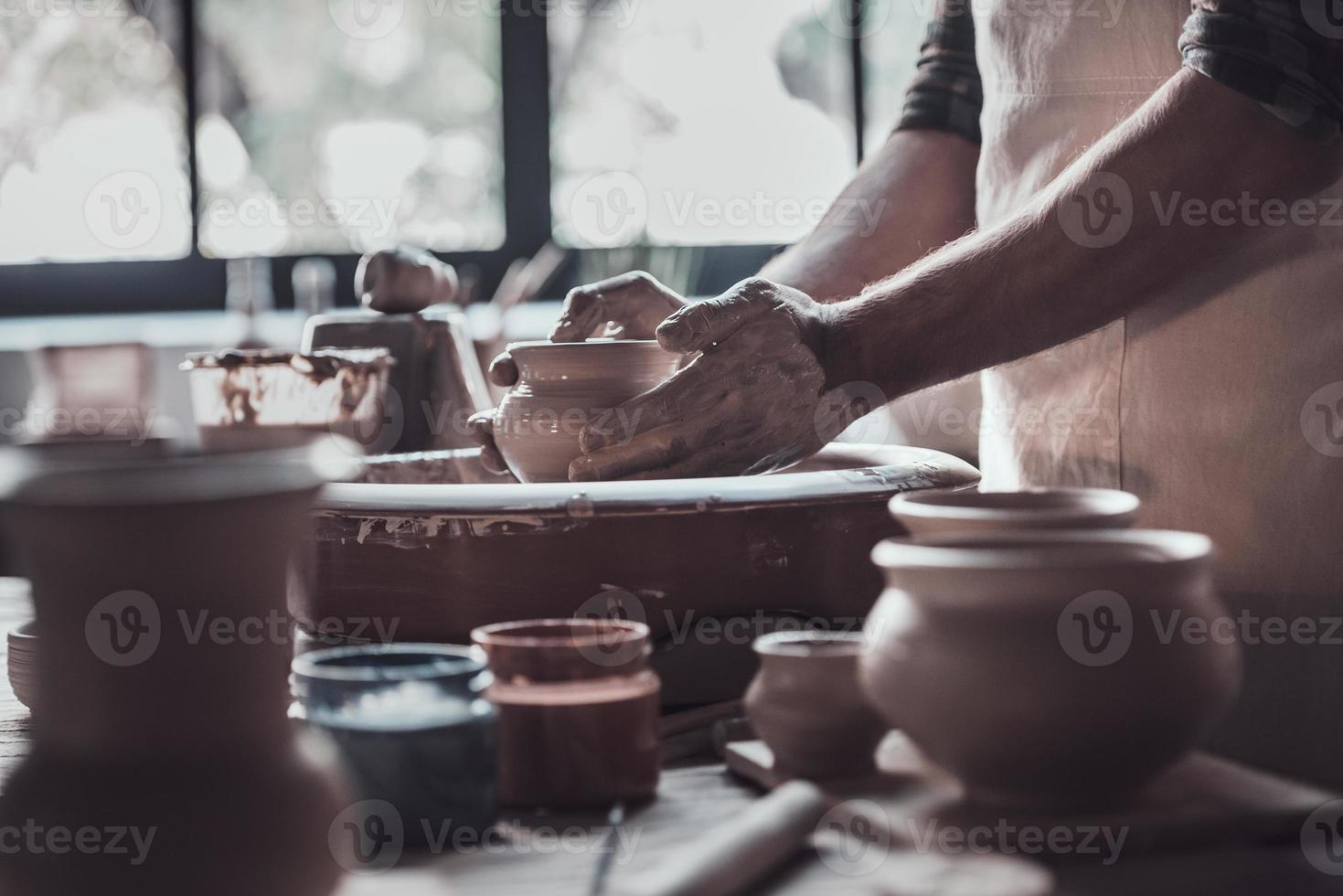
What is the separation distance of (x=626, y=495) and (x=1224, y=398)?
2.28 ft

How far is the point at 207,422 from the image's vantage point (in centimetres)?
165

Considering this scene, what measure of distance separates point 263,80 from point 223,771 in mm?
4390

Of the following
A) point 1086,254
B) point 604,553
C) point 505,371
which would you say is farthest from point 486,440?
point 1086,254

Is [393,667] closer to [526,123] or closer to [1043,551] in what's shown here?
[1043,551]

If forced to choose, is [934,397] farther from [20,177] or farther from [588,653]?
[20,177]

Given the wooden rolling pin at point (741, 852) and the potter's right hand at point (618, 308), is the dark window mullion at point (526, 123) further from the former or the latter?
the wooden rolling pin at point (741, 852)

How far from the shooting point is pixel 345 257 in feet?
14.8

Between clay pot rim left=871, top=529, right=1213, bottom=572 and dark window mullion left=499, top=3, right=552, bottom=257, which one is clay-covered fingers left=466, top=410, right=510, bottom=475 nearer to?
clay pot rim left=871, top=529, right=1213, bottom=572

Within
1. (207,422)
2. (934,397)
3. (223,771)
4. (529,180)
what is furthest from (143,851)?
(529,180)

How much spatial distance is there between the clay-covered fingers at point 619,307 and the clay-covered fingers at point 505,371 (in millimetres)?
115

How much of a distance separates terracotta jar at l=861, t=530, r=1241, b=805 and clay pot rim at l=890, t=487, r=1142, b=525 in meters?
0.05

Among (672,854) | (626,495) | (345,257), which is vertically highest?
(345,257)

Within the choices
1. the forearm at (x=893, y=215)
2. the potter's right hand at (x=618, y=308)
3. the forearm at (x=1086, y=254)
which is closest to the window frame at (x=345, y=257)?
the forearm at (x=893, y=215)

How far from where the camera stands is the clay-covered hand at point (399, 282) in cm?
192
